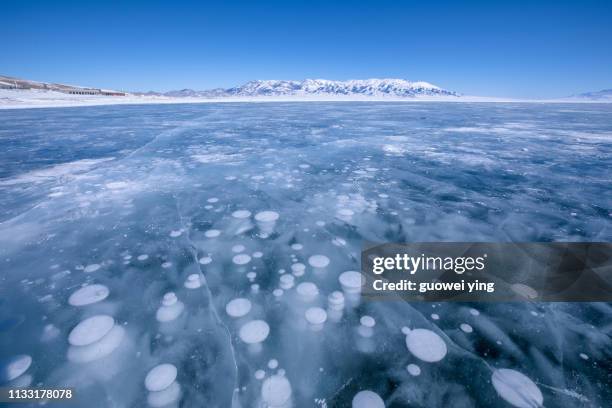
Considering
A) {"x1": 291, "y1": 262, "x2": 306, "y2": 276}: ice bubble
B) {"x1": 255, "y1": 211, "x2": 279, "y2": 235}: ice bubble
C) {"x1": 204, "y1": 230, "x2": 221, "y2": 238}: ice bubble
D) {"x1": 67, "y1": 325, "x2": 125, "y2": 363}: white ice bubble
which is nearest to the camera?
{"x1": 67, "y1": 325, "x2": 125, "y2": 363}: white ice bubble

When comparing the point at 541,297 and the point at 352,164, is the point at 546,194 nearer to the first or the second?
the point at 541,297

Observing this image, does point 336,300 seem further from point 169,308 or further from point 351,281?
point 169,308

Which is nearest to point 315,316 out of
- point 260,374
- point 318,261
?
point 260,374

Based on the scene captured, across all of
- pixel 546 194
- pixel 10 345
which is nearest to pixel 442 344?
pixel 10 345

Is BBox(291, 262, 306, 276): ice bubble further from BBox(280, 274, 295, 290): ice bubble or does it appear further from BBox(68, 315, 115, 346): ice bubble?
BBox(68, 315, 115, 346): ice bubble

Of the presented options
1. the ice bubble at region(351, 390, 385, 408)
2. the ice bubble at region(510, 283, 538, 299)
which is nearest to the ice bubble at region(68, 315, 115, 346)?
the ice bubble at region(351, 390, 385, 408)

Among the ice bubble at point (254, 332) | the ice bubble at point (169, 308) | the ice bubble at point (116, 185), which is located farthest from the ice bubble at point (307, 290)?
the ice bubble at point (116, 185)
